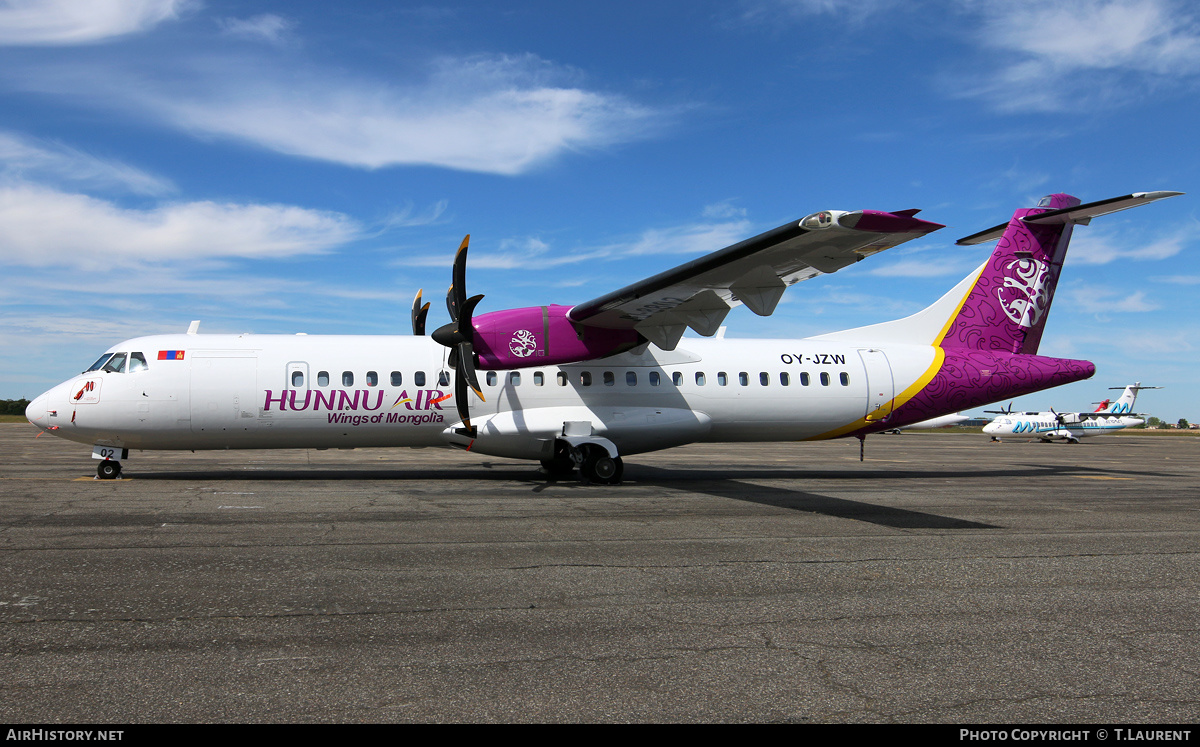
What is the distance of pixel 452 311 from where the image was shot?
15703mm

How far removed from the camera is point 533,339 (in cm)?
1518

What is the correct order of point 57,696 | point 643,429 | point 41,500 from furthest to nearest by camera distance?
point 643,429
point 41,500
point 57,696

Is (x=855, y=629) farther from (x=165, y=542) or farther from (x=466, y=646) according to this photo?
(x=165, y=542)

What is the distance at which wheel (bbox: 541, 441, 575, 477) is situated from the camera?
16.2 m

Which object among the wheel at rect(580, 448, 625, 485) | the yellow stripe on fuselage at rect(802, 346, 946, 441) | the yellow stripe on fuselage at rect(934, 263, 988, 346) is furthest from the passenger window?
the yellow stripe on fuselage at rect(934, 263, 988, 346)

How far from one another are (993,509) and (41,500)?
48.9 feet

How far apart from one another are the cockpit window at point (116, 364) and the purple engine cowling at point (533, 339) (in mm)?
7302

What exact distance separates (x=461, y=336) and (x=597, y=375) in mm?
3470

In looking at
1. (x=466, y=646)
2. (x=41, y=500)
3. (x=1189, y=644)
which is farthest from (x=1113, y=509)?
(x=41, y=500)

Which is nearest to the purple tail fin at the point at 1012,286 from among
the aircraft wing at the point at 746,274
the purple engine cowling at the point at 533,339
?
the aircraft wing at the point at 746,274

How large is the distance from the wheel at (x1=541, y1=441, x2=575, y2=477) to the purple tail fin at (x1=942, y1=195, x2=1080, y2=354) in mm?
9997

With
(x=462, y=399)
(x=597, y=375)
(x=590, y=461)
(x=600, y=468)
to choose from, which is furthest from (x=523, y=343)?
(x=600, y=468)

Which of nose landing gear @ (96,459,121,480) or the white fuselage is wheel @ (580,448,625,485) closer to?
the white fuselage

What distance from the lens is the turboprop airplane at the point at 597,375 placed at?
49.3 feet
